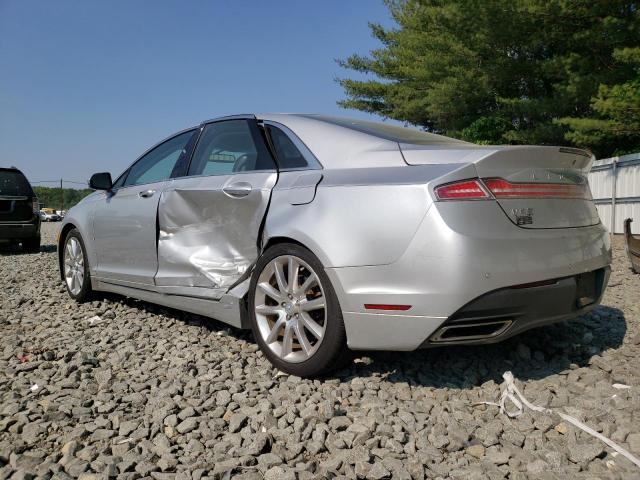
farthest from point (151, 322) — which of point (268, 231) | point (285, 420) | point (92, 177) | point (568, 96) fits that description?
point (568, 96)

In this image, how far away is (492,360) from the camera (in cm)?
328

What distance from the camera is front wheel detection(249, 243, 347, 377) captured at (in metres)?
2.84

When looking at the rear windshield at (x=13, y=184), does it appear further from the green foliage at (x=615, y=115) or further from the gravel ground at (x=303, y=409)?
the green foliage at (x=615, y=115)

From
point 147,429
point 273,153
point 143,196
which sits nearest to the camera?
point 147,429

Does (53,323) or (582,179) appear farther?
(53,323)

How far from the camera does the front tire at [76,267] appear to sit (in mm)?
5207

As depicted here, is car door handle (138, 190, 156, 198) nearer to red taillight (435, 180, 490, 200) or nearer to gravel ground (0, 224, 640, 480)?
gravel ground (0, 224, 640, 480)

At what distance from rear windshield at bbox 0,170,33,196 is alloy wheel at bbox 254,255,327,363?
30.7ft

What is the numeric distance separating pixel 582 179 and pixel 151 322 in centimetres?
328

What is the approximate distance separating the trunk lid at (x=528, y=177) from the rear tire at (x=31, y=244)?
10.4 metres

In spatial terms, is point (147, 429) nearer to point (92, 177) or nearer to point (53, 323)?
point (53, 323)

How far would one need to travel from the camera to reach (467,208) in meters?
2.53

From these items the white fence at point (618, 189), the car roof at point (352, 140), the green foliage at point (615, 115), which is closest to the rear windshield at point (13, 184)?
the car roof at point (352, 140)

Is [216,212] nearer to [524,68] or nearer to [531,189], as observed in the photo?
[531,189]
